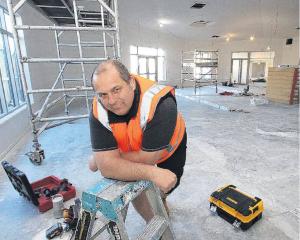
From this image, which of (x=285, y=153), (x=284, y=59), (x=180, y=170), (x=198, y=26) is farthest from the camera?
(x=284, y=59)

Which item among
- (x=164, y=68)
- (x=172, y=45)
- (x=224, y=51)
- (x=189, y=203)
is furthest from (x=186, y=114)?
(x=224, y=51)

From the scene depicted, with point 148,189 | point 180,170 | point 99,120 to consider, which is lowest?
point 180,170

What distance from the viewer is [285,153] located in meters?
3.29

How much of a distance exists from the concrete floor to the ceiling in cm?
396

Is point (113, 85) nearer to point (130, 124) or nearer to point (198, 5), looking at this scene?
point (130, 124)

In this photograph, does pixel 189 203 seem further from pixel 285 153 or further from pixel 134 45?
pixel 134 45

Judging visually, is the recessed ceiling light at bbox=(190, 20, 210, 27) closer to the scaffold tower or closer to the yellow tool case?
the scaffold tower

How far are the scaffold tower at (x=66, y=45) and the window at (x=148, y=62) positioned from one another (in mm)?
1544

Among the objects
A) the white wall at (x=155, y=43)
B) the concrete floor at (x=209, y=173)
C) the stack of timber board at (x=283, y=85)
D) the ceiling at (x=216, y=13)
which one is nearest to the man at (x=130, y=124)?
the concrete floor at (x=209, y=173)

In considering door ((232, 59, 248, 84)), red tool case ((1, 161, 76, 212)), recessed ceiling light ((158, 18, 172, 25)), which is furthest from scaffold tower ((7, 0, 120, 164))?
door ((232, 59, 248, 84))

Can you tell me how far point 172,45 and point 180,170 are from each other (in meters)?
12.7

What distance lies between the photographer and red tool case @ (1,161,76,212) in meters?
1.97

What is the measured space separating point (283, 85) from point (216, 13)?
11.4 ft

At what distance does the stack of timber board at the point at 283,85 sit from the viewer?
6.91m
